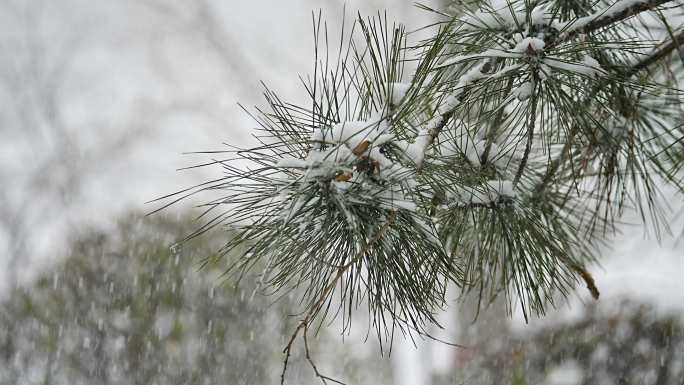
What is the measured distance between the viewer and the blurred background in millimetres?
1672

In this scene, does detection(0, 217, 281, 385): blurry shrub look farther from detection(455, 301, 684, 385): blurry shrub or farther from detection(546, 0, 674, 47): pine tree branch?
detection(546, 0, 674, 47): pine tree branch

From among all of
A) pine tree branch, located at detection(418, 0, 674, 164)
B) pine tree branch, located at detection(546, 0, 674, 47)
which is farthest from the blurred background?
pine tree branch, located at detection(546, 0, 674, 47)

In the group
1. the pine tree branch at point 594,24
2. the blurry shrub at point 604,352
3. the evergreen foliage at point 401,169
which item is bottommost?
the blurry shrub at point 604,352

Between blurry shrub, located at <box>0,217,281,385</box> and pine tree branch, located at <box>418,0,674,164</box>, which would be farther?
blurry shrub, located at <box>0,217,281,385</box>

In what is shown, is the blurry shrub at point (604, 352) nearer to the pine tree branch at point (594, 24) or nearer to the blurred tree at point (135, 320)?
the blurred tree at point (135, 320)

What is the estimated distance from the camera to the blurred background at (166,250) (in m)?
1.67

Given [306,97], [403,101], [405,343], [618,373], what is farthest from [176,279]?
[306,97]

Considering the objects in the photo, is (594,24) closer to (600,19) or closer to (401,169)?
(600,19)

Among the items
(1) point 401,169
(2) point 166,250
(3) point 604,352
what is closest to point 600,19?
(1) point 401,169

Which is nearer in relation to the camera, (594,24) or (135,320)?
(594,24)

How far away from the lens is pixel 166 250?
5.99 feet

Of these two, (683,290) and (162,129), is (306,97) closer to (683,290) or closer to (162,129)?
(162,129)

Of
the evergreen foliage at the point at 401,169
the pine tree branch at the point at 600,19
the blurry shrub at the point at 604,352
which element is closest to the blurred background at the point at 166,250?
the blurry shrub at the point at 604,352

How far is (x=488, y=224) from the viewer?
32.4 inches
